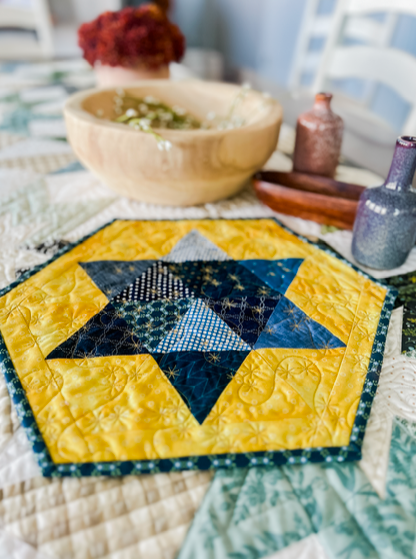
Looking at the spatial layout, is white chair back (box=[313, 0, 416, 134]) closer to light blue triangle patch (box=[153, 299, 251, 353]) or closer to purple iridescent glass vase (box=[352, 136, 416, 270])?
purple iridescent glass vase (box=[352, 136, 416, 270])

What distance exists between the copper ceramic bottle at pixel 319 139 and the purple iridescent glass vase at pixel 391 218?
0.65ft

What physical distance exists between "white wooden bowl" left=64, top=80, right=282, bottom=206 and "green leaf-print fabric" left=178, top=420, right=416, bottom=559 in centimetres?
48

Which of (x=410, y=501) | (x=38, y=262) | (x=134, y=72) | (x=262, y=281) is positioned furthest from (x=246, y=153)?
(x=134, y=72)

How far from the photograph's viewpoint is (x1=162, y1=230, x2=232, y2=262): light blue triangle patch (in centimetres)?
59

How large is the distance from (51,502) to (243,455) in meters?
0.17

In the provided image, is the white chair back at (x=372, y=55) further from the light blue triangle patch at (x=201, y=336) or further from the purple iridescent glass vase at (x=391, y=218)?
the light blue triangle patch at (x=201, y=336)

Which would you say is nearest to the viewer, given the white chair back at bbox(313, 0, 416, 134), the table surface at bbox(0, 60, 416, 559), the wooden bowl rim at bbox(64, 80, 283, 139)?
the table surface at bbox(0, 60, 416, 559)

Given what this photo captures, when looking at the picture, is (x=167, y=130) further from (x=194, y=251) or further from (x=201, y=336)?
(x=201, y=336)

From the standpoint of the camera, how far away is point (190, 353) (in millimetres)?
424

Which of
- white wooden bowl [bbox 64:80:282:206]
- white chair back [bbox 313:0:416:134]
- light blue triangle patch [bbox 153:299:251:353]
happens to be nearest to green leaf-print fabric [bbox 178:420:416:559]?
light blue triangle patch [bbox 153:299:251:353]

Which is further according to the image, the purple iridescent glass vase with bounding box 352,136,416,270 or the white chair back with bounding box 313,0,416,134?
the white chair back with bounding box 313,0,416,134

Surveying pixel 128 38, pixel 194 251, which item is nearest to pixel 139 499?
pixel 194 251

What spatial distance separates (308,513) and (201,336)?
0.21 m

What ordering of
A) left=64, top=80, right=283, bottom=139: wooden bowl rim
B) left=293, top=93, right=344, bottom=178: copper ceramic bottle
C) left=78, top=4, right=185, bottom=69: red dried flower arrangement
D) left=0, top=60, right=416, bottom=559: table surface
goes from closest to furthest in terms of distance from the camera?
1. left=0, top=60, right=416, bottom=559: table surface
2. left=64, top=80, right=283, bottom=139: wooden bowl rim
3. left=293, top=93, right=344, bottom=178: copper ceramic bottle
4. left=78, top=4, right=185, bottom=69: red dried flower arrangement
